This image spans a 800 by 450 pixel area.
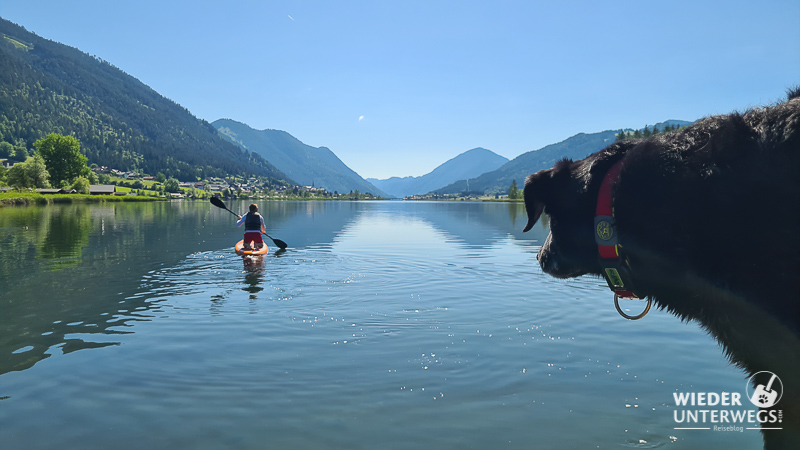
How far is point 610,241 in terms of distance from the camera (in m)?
3.34

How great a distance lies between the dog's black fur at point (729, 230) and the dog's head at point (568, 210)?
0.36 meters

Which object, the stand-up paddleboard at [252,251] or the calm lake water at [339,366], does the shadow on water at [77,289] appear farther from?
the stand-up paddleboard at [252,251]

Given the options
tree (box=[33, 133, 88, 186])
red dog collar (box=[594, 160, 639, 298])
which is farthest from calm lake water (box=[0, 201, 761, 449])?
tree (box=[33, 133, 88, 186])

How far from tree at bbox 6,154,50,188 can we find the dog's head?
133 m

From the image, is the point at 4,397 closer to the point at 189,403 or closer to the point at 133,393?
the point at 133,393

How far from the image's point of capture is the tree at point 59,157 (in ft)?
383

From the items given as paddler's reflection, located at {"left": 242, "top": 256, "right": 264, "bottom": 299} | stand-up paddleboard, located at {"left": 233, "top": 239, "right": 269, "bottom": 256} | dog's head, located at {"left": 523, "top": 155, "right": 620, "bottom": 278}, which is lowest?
paddler's reflection, located at {"left": 242, "top": 256, "right": 264, "bottom": 299}

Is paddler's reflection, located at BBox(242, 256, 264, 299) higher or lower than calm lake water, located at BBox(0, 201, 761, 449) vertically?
lower

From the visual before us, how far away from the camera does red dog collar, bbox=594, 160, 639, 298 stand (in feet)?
11.0

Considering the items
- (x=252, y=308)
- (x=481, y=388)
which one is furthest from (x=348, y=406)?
(x=252, y=308)

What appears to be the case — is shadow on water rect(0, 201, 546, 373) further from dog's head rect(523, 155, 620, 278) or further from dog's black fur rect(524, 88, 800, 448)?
dog's black fur rect(524, 88, 800, 448)

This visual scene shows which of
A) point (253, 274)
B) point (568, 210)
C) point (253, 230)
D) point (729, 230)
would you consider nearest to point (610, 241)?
point (568, 210)

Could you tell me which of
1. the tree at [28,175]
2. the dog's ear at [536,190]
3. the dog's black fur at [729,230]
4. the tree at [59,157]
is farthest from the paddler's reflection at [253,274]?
the tree at [59,157]

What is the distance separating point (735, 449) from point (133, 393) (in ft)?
25.1
